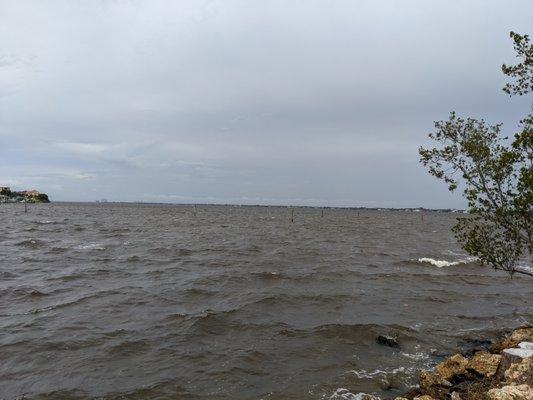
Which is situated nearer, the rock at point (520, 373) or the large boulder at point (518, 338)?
the rock at point (520, 373)

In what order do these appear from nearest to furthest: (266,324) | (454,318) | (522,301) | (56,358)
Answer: (56,358), (266,324), (454,318), (522,301)

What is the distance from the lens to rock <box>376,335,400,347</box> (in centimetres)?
1475

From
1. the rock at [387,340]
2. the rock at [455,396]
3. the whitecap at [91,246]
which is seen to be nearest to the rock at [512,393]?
the rock at [455,396]

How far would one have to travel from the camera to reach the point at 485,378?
10.2 meters

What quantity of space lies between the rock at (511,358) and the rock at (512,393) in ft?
5.06

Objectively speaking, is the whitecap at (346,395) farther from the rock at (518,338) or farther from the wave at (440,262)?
the wave at (440,262)

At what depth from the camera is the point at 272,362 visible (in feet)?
42.8

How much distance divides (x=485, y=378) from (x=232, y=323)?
9483 mm

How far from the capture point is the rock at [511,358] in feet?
30.7

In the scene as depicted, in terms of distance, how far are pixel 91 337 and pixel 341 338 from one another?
30.1 feet

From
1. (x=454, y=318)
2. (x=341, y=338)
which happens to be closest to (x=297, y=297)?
(x=341, y=338)

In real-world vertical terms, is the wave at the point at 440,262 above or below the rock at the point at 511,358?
below

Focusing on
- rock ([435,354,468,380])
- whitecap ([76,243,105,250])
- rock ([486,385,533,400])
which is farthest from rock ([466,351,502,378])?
whitecap ([76,243,105,250])

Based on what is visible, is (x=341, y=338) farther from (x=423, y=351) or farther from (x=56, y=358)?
(x=56, y=358)
